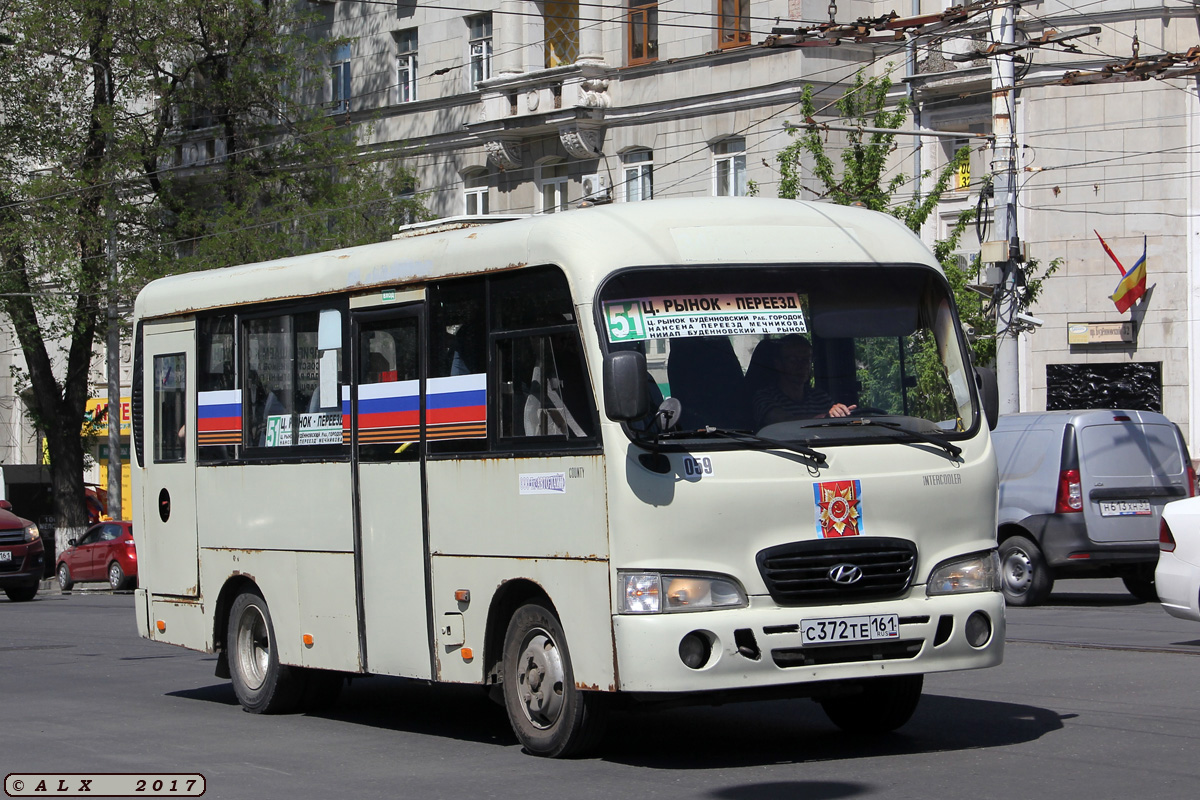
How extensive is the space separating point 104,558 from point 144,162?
932 cm

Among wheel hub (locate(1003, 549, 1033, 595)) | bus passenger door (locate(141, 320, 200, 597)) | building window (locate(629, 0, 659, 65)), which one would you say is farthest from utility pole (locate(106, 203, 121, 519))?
bus passenger door (locate(141, 320, 200, 597))

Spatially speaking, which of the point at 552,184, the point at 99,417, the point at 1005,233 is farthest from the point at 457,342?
the point at 99,417

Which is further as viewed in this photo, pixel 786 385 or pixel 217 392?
pixel 217 392

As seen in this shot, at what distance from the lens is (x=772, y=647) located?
8.28 metres

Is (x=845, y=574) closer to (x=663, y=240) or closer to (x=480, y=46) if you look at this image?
(x=663, y=240)

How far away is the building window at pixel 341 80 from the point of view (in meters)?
45.2

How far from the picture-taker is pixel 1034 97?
33.2 meters

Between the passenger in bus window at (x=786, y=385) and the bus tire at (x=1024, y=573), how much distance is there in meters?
10.0

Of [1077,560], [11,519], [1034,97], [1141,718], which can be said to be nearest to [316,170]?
[11,519]

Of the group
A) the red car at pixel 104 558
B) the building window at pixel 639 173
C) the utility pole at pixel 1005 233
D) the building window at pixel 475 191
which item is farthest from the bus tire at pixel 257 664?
the building window at pixel 475 191

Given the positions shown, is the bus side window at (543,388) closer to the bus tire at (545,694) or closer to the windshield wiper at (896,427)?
the bus tire at (545,694)

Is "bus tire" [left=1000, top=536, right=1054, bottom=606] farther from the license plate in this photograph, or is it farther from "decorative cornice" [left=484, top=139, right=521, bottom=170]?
"decorative cornice" [left=484, top=139, right=521, bottom=170]

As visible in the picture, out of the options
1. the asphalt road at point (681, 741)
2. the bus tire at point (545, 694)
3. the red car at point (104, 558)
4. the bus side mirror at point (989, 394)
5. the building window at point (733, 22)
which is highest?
the building window at point (733, 22)

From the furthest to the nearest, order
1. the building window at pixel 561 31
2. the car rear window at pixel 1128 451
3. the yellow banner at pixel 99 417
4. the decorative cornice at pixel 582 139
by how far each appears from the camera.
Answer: the yellow banner at pixel 99 417 → the building window at pixel 561 31 → the decorative cornice at pixel 582 139 → the car rear window at pixel 1128 451
